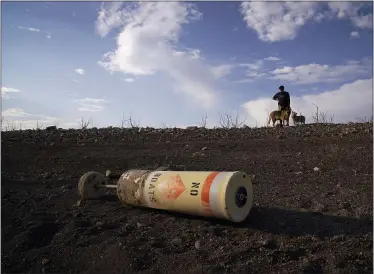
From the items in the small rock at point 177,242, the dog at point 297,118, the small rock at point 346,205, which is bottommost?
the small rock at point 177,242

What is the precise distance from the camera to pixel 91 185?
15.6 ft

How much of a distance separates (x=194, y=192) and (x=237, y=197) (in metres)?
0.41

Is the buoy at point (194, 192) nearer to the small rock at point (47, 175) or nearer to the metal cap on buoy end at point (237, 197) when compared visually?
the metal cap on buoy end at point (237, 197)

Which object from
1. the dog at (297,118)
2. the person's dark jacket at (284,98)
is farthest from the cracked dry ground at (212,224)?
the dog at (297,118)

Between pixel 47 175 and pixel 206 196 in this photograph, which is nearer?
pixel 206 196

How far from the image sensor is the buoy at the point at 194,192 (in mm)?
3518

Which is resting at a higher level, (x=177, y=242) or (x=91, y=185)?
(x=91, y=185)

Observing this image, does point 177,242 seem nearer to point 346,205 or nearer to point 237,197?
point 237,197

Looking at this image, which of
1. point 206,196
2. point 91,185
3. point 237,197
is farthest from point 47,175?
point 237,197

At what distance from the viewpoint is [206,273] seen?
3.00 m

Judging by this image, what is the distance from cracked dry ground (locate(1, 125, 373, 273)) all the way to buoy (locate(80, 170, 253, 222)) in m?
0.16

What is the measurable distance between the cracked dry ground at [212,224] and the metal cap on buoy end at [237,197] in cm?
14

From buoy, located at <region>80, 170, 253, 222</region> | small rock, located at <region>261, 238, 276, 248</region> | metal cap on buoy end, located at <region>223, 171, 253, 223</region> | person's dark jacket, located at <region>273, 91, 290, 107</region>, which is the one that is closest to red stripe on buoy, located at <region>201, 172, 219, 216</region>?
buoy, located at <region>80, 170, 253, 222</region>

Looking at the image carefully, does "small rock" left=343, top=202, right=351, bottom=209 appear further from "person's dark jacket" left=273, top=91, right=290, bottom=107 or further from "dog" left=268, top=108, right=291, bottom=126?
"person's dark jacket" left=273, top=91, right=290, bottom=107
